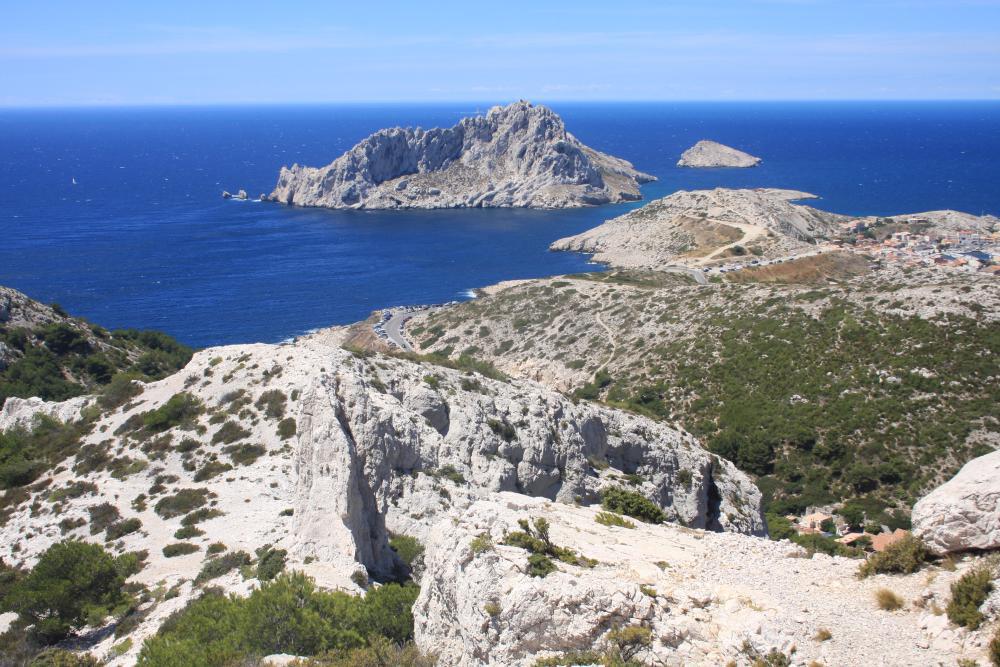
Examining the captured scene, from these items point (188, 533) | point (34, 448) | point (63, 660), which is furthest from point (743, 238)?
point (63, 660)

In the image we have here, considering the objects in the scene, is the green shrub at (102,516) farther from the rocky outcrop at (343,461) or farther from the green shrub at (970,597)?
the green shrub at (970,597)

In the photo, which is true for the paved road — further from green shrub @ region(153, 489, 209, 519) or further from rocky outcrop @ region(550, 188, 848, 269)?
green shrub @ region(153, 489, 209, 519)

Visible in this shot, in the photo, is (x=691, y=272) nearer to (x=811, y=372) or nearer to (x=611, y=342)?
(x=611, y=342)

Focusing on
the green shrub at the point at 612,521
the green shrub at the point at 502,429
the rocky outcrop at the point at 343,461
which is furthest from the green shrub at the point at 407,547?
the green shrub at the point at 502,429

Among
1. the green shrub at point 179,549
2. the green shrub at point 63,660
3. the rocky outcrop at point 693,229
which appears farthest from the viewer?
the rocky outcrop at point 693,229

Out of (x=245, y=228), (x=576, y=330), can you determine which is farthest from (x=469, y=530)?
(x=245, y=228)

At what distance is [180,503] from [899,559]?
73.8 ft

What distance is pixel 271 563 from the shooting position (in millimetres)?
18938

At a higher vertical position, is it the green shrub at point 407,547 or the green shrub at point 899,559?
the green shrub at point 899,559

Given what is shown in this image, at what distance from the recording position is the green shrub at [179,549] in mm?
22297

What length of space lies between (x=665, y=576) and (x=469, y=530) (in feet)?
12.7

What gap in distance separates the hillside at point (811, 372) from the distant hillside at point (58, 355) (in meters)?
33.8

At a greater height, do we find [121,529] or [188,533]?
[188,533]

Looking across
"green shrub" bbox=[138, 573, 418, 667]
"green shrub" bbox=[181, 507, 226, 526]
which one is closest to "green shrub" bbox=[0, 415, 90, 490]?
"green shrub" bbox=[181, 507, 226, 526]
